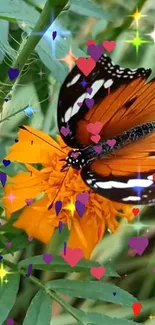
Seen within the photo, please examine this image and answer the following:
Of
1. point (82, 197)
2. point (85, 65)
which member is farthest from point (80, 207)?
point (85, 65)

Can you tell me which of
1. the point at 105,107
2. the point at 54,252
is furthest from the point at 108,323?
the point at 105,107

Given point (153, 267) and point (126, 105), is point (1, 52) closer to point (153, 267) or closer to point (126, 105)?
point (126, 105)

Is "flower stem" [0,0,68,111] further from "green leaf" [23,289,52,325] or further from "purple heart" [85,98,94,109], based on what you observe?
"green leaf" [23,289,52,325]

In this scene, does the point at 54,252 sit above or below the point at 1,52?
below

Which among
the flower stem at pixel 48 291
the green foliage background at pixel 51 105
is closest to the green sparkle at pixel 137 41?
the green foliage background at pixel 51 105

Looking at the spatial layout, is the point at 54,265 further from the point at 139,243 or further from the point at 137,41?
the point at 137,41

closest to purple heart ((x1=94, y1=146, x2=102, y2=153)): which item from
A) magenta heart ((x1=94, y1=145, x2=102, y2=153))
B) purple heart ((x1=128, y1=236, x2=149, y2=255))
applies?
magenta heart ((x1=94, y1=145, x2=102, y2=153))

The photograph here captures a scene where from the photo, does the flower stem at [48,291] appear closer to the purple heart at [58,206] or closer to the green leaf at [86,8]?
the purple heart at [58,206]
